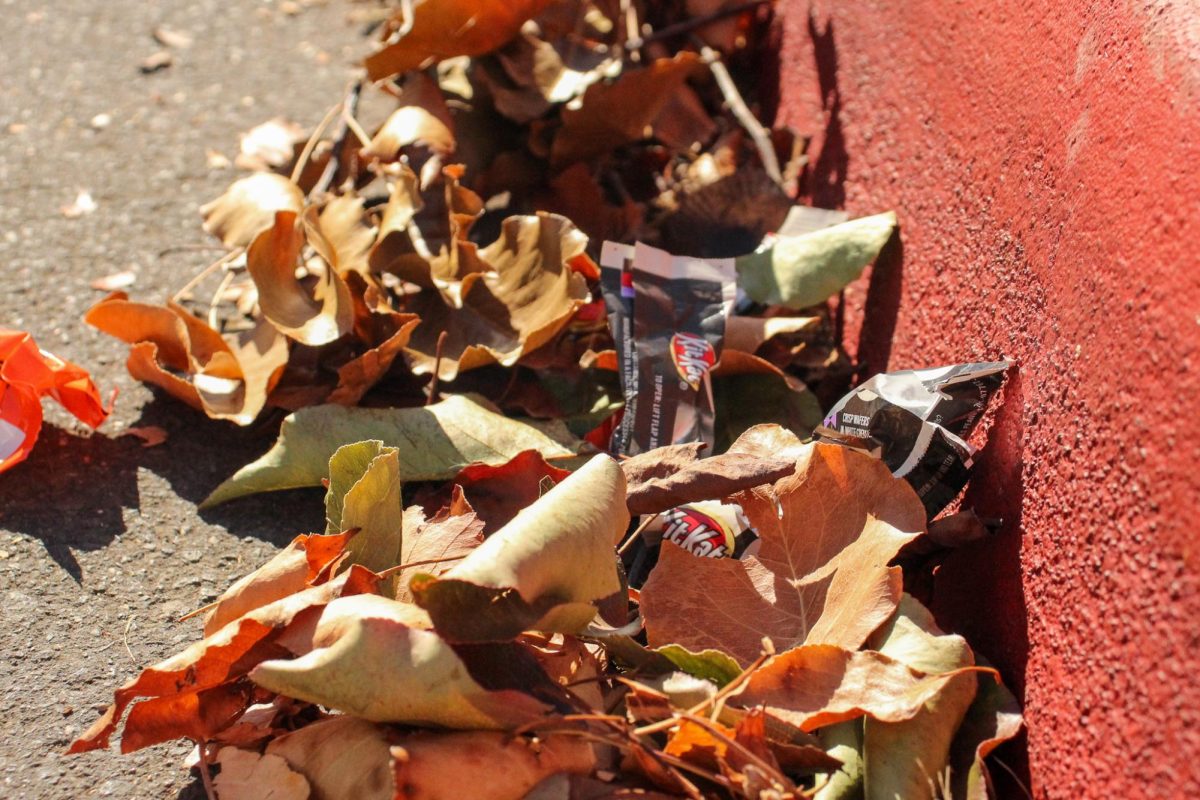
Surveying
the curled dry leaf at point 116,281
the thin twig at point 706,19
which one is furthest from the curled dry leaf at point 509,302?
the thin twig at point 706,19

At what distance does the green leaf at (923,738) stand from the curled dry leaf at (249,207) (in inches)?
Result: 42.0

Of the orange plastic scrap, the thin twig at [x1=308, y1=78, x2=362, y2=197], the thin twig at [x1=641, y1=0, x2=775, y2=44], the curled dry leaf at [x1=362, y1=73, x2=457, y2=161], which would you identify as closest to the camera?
the orange plastic scrap

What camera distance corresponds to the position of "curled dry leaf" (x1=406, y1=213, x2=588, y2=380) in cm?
149

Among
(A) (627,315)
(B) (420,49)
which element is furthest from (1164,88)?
(B) (420,49)

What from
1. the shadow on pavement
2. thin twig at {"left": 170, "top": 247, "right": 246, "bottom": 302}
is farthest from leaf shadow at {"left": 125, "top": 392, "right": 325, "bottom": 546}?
thin twig at {"left": 170, "top": 247, "right": 246, "bottom": 302}

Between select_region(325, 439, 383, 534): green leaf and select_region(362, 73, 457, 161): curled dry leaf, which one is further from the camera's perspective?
select_region(362, 73, 457, 161): curled dry leaf

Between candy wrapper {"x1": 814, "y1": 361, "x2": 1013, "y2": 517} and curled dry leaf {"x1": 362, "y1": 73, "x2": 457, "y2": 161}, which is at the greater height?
candy wrapper {"x1": 814, "y1": 361, "x2": 1013, "y2": 517}

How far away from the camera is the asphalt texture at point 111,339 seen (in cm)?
118

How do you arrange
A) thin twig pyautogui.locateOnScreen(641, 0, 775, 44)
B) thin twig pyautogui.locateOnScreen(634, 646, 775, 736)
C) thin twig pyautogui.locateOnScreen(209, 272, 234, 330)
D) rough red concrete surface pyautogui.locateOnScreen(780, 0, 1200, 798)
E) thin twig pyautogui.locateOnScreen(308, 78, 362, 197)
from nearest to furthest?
rough red concrete surface pyautogui.locateOnScreen(780, 0, 1200, 798) → thin twig pyautogui.locateOnScreen(634, 646, 775, 736) → thin twig pyautogui.locateOnScreen(209, 272, 234, 330) → thin twig pyautogui.locateOnScreen(308, 78, 362, 197) → thin twig pyautogui.locateOnScreen(641, 0, 775, 44)

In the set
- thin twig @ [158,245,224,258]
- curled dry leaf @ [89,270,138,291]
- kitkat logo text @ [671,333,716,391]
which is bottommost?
curled dry leaf @ [89,270,138,291]

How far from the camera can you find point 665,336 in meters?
1.50

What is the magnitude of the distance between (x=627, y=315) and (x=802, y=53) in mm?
861

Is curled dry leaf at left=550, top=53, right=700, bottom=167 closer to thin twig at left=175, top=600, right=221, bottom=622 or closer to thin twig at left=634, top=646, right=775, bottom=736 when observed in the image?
thin twig at left=175, top=600, right=221, bottom=622

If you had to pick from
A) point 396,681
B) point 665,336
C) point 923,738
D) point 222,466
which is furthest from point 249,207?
point 923,738
